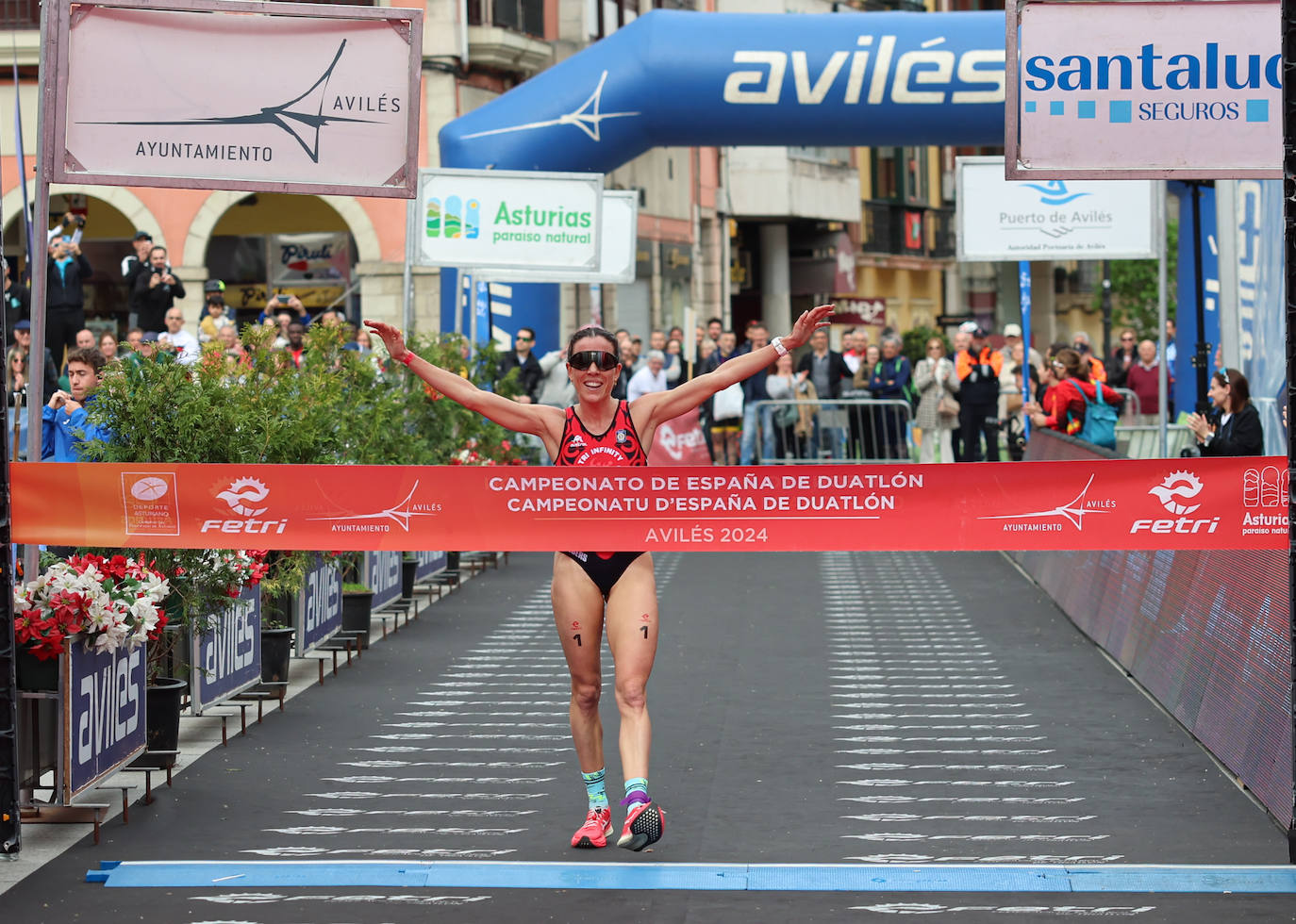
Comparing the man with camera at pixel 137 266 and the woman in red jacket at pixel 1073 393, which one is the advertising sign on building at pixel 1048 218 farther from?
the man with camera at pixel 137 266

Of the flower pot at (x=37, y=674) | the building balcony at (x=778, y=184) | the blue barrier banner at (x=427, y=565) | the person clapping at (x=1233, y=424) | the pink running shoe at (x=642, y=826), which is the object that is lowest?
the pink running shoe at (x=642, y=826)

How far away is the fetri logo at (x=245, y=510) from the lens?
26.5ft

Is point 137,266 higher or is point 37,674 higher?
point 137,266

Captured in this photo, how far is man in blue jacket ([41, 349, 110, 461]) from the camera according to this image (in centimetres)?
1239

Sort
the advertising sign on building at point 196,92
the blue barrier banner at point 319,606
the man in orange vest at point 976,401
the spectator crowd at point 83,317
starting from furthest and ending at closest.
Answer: the man in orange vest at point 976,401, the spectator crowd at point 83,317, the blue barrier banner at point 319,606, the advertising sign on building at point 196,92

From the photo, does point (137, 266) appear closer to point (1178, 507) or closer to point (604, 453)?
point (604, 453)

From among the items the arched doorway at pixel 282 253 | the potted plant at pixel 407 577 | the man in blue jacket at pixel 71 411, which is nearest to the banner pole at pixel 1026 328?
the potted plant at pixel 407 577

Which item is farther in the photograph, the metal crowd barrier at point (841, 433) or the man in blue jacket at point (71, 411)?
the metal crowd barrier at point (841, 433)

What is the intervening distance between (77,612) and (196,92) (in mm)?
2313

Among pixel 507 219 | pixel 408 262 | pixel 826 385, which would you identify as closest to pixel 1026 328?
pixel 826 385

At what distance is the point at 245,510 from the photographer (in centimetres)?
809

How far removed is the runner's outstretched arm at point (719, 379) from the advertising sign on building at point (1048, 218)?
43.7 ft

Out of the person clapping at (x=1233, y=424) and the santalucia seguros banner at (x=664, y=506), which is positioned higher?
the person clapping at (x=1233, y=424)

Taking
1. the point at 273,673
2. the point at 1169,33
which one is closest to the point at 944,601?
the point at 273,673
